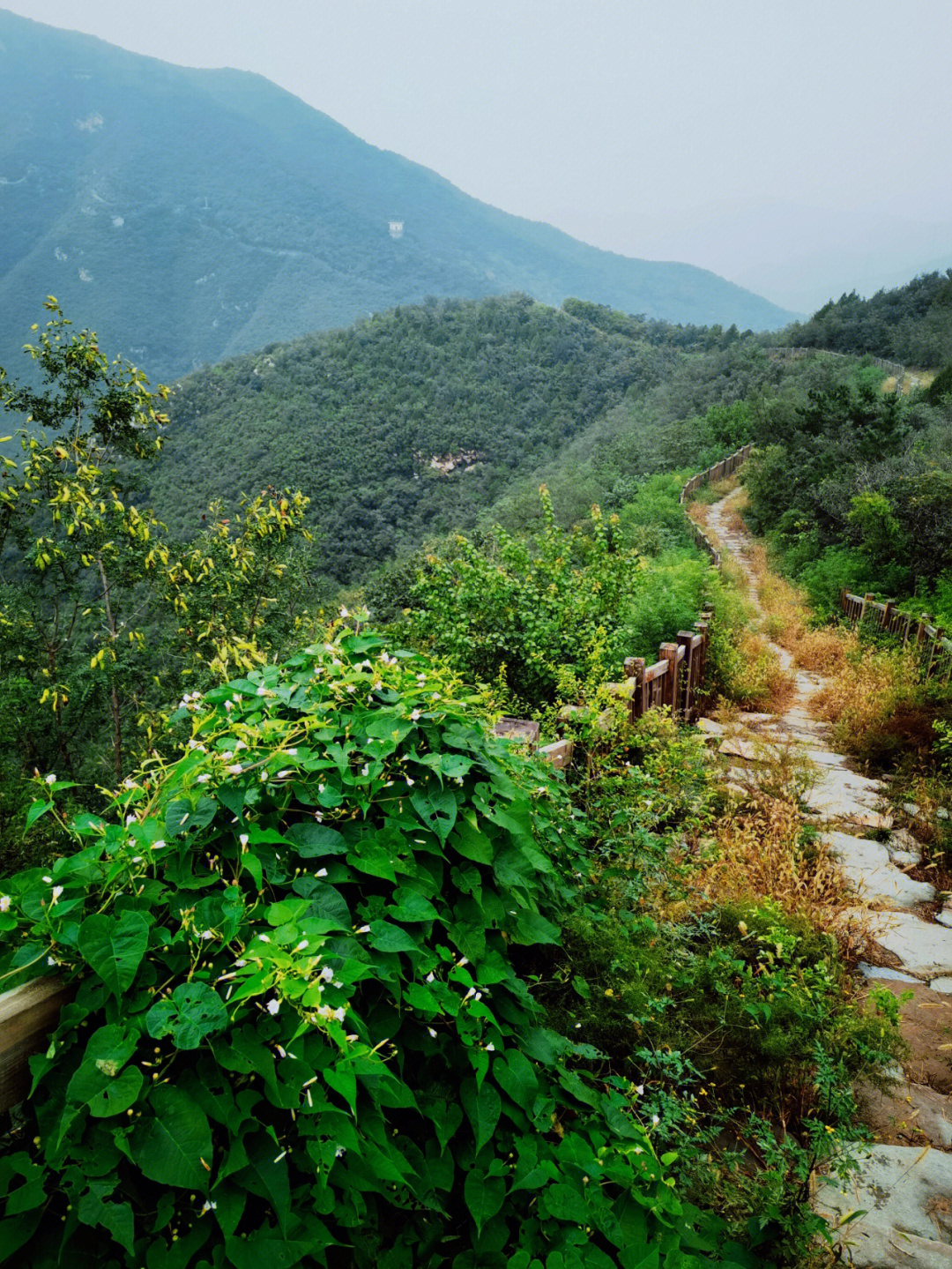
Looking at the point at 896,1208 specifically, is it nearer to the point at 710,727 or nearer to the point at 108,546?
the point at 710,727

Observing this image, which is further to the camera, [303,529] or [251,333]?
[251,333]

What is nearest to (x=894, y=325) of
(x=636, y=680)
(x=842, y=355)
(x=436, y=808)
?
(x=842, y=355)

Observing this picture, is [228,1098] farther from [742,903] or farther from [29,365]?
[29,365]

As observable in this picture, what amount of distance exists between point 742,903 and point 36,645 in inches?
356

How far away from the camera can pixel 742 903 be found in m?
3.16

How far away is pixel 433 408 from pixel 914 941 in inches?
2060

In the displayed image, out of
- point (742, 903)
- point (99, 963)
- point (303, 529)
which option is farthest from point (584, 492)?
point (99, 963)

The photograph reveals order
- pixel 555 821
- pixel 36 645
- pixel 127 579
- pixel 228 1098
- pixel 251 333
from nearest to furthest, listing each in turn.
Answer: pixel 228 1098
pixel 555 821
pixel 127 579
pixel 36 645
pixel 251 333

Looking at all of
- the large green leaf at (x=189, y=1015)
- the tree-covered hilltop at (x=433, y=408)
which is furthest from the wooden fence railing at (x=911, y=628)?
the tree-covered hilltop at (x=433, y=408)

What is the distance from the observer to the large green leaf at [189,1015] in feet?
3.86

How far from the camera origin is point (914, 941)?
3369 millimetres

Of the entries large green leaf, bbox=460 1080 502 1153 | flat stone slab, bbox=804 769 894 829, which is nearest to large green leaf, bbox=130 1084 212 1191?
large green leaf, bbox=460 1080 502 1153

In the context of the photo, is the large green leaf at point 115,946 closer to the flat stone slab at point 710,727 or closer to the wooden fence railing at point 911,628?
the flat stone slab at point 710,727

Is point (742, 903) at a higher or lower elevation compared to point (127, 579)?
higher
